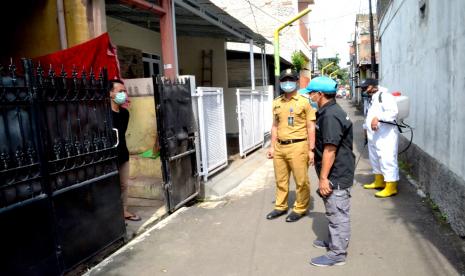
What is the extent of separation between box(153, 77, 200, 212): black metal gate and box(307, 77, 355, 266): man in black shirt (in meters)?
2.31

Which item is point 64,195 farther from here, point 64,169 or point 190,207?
point 190,207

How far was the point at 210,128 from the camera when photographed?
7.01m

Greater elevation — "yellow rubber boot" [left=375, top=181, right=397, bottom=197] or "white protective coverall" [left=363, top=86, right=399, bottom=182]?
"white protective coverall" [left=363, top=86, right=399, bottom=182]

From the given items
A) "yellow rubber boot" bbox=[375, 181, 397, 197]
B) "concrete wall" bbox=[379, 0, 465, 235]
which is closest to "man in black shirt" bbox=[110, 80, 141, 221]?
"yellow rubber boot" bbox=[375, 181, 397, 197]

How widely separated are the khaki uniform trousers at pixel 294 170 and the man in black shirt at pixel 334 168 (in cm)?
110

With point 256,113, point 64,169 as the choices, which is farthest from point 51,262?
point 256,113

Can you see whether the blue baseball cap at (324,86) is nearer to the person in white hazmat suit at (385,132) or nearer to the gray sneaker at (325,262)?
the gray sneaker at (325,262)

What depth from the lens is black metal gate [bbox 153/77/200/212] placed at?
527cm

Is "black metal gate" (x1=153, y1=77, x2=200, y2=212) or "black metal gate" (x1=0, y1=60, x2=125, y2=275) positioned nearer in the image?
"black metal gate" (x1=0, y1=60, x2=125, y2=275)

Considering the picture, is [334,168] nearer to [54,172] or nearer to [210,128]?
[54,172]

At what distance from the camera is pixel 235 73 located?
16.1 meters

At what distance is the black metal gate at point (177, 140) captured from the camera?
17.3 feet

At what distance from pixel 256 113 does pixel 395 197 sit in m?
5.44

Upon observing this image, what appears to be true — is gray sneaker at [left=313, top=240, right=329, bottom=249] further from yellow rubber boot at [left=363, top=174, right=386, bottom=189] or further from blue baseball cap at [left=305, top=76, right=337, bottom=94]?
yellow rubber boot at [left=363, top=174, right=386, bottom=189]
